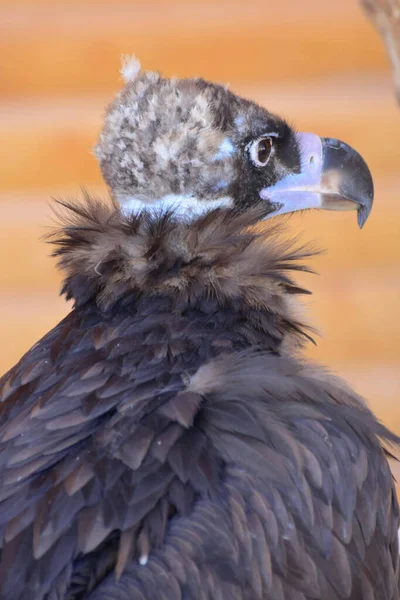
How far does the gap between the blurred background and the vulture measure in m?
1.34

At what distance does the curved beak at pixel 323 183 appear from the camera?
1.71 m

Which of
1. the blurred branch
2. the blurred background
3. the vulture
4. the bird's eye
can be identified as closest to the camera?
the blurred branch

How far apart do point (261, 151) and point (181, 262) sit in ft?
0.94

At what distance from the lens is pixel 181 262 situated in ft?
4.98

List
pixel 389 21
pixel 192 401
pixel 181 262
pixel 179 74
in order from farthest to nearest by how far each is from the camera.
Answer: pixel 179 74 < pixel 181 262 < pixel 192 401 < pixel 389 21

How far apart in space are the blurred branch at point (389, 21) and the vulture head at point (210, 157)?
0.54m

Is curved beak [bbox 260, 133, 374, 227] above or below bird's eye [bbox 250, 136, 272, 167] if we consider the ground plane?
below

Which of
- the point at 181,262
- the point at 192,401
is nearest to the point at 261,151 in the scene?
the point at 181,262

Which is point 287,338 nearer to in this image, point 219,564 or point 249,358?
point 249,358

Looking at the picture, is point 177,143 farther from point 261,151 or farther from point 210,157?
point 261,151

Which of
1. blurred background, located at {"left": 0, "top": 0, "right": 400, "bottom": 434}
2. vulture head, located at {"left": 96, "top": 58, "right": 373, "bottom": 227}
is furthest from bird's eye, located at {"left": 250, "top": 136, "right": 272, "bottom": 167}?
blurred background, located at {"left": 0, "top": 0, "right": 400, "bottom": 434}

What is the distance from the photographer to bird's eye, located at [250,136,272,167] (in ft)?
Result: 5.44

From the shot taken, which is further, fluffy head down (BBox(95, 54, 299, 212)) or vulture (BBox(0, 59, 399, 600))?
fluffy head down (BBox(95, 54, 299, 212))

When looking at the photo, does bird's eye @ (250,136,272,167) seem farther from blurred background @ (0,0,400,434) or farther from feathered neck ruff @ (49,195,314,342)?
blurred background @ (0,0,400,434)
